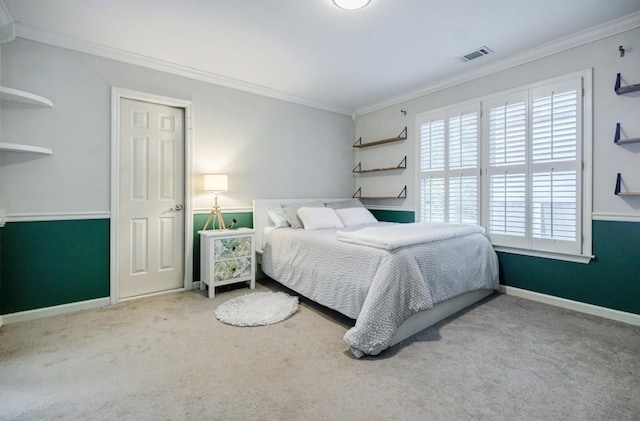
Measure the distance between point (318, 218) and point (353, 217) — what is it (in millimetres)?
570

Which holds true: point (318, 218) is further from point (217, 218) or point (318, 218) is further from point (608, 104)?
point (608, 104)

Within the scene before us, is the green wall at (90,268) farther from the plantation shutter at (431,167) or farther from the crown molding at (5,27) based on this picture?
the crown molding at (5,27)

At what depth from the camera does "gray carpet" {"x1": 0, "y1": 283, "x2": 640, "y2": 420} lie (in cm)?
148

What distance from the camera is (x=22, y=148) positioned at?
2303mm

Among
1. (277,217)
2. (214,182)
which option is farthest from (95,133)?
(277,217)

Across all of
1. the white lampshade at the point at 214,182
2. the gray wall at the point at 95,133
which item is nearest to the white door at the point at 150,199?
the gray wall at the point at 95,133

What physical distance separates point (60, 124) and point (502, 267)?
4570 millimetres

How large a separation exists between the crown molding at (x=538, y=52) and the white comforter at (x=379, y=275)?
181 cm

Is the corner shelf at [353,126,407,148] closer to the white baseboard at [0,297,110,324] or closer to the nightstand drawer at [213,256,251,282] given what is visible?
the nightstand drawer at [213,256,251,282]

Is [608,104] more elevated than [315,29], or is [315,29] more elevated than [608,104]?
[315,29]

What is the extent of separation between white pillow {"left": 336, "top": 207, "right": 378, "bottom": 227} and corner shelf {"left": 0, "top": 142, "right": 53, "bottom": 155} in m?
2.93

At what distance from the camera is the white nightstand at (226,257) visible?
10.3 feet

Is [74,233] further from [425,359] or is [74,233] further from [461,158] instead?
[461,158]

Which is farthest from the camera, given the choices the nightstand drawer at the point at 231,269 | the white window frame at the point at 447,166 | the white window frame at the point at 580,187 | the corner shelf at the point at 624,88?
the white window frame at the point at 447,166
